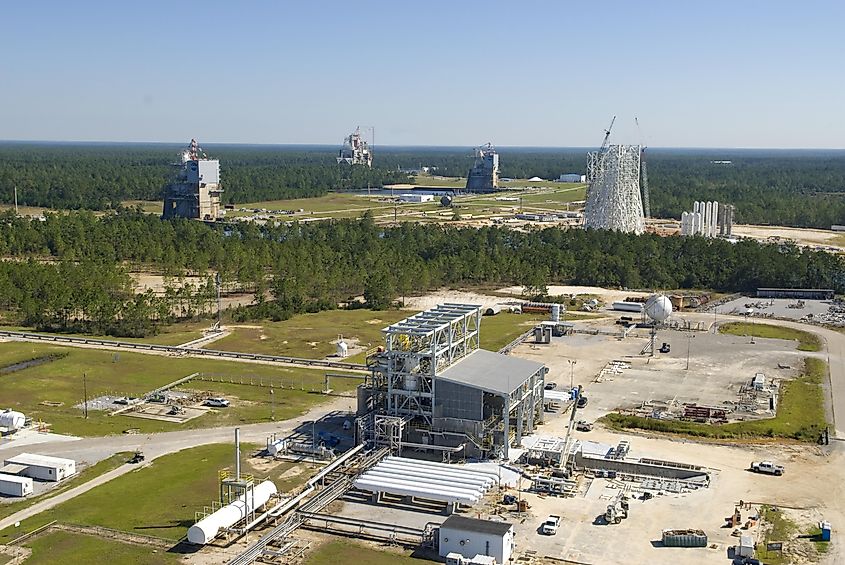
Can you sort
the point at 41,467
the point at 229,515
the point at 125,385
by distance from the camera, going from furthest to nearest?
the point at 125,385 → the point at 41,467 → the point at 229,515

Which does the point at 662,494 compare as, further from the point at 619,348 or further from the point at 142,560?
the point at 619,348

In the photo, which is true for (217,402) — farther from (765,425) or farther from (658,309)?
(658,309)

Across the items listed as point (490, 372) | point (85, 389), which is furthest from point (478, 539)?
point (85, 389)

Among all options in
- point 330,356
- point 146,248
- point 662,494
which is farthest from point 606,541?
point 146,248

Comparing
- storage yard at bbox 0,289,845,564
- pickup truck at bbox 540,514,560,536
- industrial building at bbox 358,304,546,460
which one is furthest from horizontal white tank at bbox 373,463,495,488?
pickup truck at bbox 540,514,560,536

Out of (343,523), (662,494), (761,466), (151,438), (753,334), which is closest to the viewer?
(343,523)

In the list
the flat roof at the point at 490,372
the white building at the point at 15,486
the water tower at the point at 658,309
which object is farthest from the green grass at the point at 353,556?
the water tower at the point at 658,309
